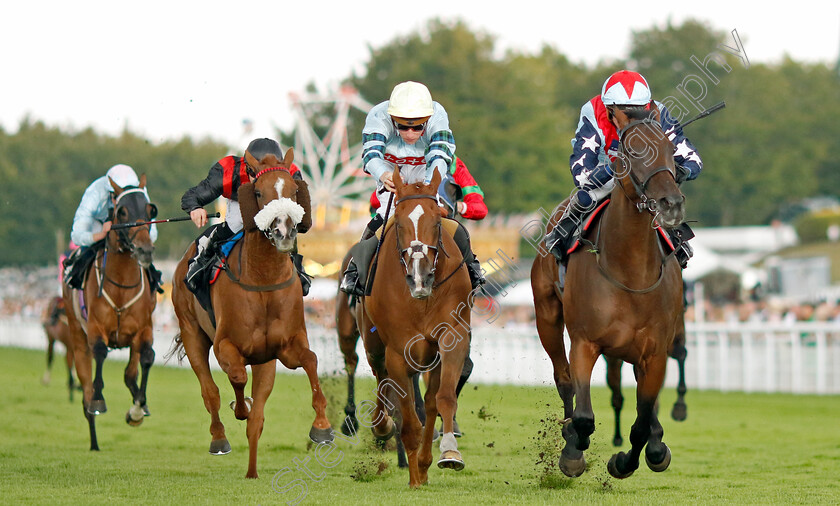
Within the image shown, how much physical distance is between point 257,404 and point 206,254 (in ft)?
4.11

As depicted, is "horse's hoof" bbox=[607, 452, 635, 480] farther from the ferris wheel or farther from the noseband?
the ferris wheel

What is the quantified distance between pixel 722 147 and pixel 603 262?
187 feet

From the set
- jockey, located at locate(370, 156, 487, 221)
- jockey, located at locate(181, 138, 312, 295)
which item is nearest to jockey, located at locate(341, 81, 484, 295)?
jockey, located at locate(370, 156, 487, 221)

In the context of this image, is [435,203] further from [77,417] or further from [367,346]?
[77,417]

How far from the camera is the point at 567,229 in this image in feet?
25.7

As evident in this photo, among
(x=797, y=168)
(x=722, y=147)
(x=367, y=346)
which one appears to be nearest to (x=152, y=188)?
(x=722, y=147)

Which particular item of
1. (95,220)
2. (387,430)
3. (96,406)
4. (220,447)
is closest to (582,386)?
(387,430)

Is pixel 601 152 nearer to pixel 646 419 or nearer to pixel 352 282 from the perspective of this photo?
pixel 646 419

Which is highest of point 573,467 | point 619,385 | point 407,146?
point 407,146

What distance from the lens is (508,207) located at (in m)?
52.2

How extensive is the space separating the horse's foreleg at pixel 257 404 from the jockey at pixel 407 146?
0.87 m

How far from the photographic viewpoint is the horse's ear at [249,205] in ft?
27.6

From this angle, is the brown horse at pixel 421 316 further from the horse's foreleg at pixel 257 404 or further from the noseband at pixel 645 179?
the noseband at pixel 645 179

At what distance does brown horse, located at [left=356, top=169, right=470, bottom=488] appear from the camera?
754cm
